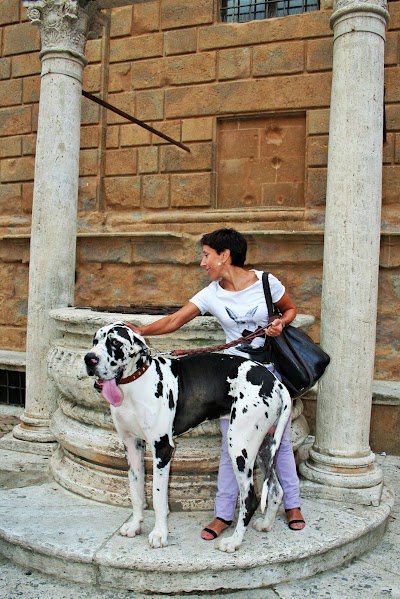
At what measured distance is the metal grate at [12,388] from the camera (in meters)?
7.54

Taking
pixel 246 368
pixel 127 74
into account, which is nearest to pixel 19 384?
pixel 127 74

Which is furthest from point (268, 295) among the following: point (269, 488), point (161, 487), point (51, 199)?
point (51, 199)

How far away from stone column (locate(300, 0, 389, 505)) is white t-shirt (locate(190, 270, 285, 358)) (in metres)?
0.86

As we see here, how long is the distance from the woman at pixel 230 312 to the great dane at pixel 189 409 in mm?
139

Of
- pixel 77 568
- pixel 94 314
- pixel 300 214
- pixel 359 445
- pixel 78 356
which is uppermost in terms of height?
pixel 300 214

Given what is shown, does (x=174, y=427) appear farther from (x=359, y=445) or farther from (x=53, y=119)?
(x=53, y=119)

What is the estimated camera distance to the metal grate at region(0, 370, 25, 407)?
754 centimetres

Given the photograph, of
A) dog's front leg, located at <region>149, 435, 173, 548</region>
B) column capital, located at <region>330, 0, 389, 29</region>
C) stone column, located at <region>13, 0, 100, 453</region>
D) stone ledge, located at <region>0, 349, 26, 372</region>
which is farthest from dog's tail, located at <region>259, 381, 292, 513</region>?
stone ledge, located at <region>0, 349, 26, 372</region>

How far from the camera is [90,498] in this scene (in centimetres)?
379

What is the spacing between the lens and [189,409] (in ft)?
10.4

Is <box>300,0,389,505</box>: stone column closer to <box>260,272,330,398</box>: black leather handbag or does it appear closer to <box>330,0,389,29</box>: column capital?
<box>330,0,389,29</box>: column capital

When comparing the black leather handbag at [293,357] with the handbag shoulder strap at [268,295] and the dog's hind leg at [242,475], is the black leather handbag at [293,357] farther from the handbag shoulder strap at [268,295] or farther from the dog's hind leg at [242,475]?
the dog's hind leg at [242,475]

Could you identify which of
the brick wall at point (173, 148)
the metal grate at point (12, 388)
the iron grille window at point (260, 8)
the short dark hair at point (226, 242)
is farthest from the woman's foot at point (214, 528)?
the iron grille window at point (260, 8)

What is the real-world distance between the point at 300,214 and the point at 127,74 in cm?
323
